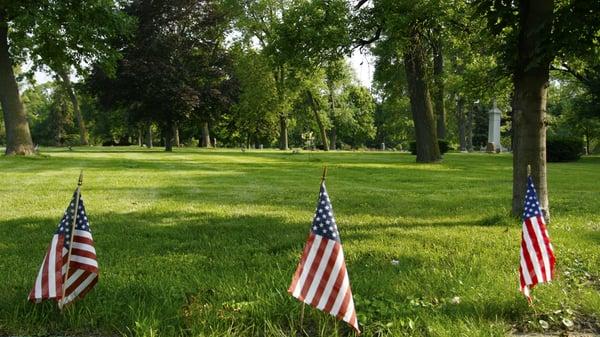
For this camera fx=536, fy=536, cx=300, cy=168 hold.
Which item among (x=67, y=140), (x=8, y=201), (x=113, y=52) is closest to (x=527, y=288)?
(x=8, y=201)

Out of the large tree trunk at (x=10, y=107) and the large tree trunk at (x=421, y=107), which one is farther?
the large tree trunk at (x=421, y=107)

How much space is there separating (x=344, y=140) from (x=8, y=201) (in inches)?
3421

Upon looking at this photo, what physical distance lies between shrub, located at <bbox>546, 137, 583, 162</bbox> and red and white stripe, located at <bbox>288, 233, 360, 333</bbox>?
27.7 meters

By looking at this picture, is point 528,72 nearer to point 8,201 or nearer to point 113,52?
point 8,201

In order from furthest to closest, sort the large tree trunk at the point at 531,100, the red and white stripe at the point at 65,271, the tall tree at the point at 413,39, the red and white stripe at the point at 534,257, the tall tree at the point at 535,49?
the tall tree at the point at 413,39
the large tree trunk at the point at 531,100
the tall tree at the point at 535,49
the red and white stripe at the point at 534,257
the red and white stripe at the point at 65,271

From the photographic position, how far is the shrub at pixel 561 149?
28078 mm

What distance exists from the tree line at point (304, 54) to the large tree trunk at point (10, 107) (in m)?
0.04

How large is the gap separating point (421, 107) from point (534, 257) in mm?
18640

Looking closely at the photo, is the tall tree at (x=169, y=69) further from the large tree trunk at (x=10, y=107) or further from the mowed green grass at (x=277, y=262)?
the mowed green grass at (x=277, y=262)

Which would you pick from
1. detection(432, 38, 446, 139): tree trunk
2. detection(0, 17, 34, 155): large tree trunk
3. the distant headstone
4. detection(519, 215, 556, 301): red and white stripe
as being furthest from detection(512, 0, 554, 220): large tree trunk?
the distant headstone

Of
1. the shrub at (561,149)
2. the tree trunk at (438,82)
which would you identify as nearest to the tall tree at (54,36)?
the tree trunk at (438,82)

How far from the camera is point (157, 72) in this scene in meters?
30.3

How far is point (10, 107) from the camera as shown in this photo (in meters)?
21.3

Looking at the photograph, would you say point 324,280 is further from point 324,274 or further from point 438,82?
point 438,82
